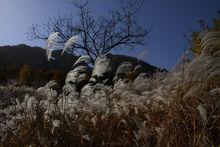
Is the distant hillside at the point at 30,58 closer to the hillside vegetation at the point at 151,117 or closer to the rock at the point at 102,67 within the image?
the rock at the point at 102,67

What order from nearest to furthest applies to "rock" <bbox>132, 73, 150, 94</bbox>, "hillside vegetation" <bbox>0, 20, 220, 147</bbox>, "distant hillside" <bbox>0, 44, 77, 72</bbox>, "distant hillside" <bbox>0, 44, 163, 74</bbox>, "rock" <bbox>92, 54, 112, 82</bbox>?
"hillside vegetation" <bbox>0, 20, 220, 147</bbox>, "rock" <bbox>92, 54, 112, 82</bbox>, "rock" <bbox>132, 73, 150, 94</bbox>, "distant hillside" <bbox>0, 44, 163, 74</bbox>, "distant hillside" <bbox>0, 44, 77, 72</bbox>

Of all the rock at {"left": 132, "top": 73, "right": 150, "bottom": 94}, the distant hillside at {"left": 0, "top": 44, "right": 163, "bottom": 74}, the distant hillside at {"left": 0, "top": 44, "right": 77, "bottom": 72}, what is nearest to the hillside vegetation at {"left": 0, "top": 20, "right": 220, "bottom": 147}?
the rock at {"left": 132, "top": 73, "right": 150, "bottom": 94}

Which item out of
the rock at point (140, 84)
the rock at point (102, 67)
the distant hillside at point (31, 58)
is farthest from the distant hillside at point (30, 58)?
the rock at point (102, 67)

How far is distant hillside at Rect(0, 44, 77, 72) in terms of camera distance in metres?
39.7

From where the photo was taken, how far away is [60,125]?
13.0ft

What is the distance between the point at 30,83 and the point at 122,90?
17846 millimetres

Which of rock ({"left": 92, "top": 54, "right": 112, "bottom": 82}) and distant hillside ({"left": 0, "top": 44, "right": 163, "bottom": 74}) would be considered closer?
rock ({"left": 92, "top": 54, "right": 112, "bottom": 82})

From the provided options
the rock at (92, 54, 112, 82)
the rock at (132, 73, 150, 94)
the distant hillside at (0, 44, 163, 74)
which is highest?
the distant hillside at (0, 44, 163, 74)

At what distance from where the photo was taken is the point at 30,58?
43.8 m

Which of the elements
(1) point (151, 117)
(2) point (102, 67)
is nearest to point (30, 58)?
(2) point (102, 67)

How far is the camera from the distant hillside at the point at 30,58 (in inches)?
1561

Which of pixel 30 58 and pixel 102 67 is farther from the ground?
pixel 30 58

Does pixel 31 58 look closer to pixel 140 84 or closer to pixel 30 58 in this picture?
pixel 30 58

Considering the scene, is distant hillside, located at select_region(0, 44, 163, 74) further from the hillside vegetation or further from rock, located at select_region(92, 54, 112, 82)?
the hillside vegetation
